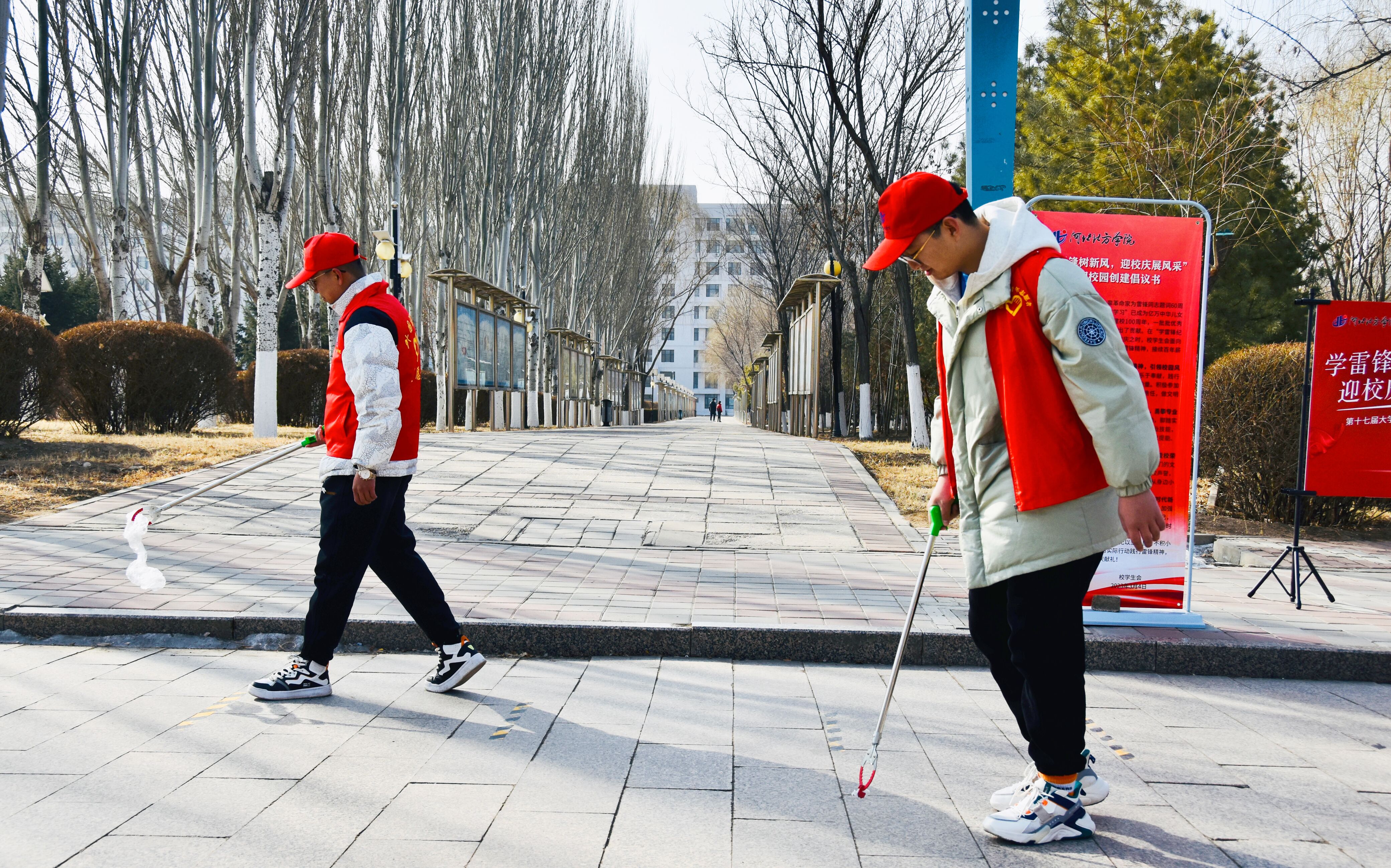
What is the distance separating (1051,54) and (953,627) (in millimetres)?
20396

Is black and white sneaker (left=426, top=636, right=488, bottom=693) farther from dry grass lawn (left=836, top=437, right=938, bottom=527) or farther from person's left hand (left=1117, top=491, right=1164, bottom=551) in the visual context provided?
dry grass lawn (left=836, top=437, right=938, bottom=527)

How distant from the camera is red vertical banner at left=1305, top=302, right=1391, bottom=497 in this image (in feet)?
23.1

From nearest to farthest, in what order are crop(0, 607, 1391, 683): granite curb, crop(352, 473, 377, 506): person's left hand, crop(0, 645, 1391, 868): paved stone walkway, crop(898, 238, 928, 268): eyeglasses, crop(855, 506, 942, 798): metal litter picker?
crop(0, 645, 1391, 868): paved stone walkway < crop(898, 238, 928, 268): eyeglasses < crop(855, 506, 942, 798): metal litter picker < crop(352, 473, 377, 506): person's left hand < crop(0, 607, 1391, 683): granite curb

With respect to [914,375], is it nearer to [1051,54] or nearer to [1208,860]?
[1051,54]

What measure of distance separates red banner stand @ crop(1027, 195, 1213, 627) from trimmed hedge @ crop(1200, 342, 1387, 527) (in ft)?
17.4

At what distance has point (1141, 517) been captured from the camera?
8.43ft

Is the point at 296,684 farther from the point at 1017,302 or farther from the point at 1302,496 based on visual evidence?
the point at 1302,496

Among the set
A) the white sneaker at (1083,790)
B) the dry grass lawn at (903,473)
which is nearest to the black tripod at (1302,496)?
the dry grass lawn at (903,473)


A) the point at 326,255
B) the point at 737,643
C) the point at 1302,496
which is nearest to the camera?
the point at 326,255

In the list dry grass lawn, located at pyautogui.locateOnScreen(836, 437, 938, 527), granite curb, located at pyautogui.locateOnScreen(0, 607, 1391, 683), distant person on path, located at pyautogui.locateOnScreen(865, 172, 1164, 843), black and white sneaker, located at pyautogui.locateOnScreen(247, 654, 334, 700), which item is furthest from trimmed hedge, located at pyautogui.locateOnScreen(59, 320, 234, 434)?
distant person on path, located at pyautogui.locateOnScreen(865, 172, 1164, 843)

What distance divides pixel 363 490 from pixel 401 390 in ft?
1.56

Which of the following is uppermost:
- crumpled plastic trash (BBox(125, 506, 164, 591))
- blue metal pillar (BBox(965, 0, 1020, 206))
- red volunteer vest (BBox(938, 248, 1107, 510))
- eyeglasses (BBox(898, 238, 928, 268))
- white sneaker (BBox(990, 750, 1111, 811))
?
blue metal pillar (BBox(965, 0, 1020, 206))

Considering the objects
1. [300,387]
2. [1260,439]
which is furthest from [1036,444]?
[300,387]

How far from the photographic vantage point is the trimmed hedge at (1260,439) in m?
9.67
